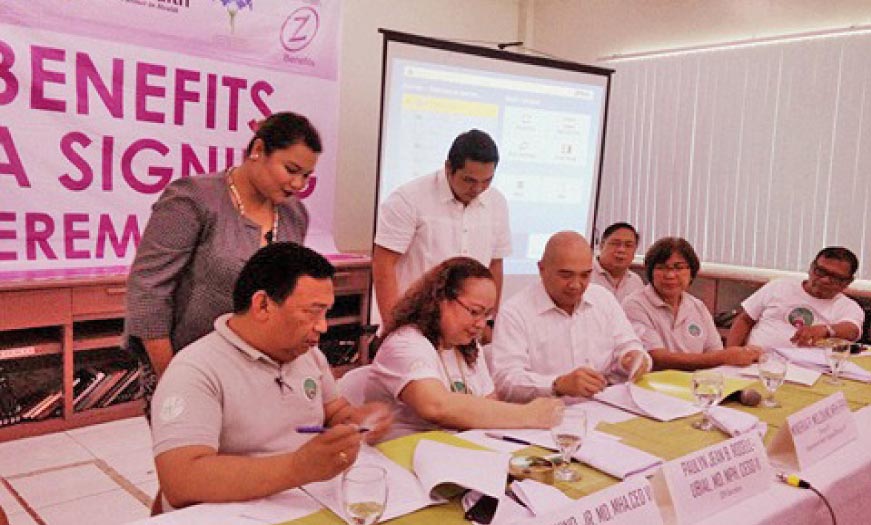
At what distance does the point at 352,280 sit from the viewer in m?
4.55

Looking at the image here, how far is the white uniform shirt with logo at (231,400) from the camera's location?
4.37 feet

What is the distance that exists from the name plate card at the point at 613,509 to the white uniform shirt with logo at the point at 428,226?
6.24 feet

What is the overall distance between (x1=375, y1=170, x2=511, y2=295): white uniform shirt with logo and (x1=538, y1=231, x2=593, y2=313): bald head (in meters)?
0.76

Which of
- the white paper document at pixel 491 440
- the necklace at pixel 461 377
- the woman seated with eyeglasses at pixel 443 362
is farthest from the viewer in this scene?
the necklace at pixel 461 377

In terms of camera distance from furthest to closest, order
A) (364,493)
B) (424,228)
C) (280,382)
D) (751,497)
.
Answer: (424,228) < (280,382) < (751,497) < (364,493)

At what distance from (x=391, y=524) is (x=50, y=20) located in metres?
3.12

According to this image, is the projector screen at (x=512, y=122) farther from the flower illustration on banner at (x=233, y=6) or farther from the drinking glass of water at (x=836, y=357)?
the drinking glass of water at (x=836, y=357)

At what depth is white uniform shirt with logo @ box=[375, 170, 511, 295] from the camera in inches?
118

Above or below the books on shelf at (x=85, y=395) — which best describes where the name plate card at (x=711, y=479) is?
above

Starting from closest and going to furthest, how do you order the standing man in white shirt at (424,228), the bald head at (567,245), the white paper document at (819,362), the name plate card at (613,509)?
the name plate card at (613,509), the bald head at (567,245), the white paper document at (819,362), the standing man in white shirt at (424,228)

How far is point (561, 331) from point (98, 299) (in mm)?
2364

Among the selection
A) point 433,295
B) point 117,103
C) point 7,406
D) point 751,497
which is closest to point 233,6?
point 117,103

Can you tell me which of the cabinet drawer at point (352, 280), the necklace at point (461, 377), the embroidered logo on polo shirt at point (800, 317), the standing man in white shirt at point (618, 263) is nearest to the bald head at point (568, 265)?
the necklace at point (461, 377)

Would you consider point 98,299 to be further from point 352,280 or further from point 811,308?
point 811,308
